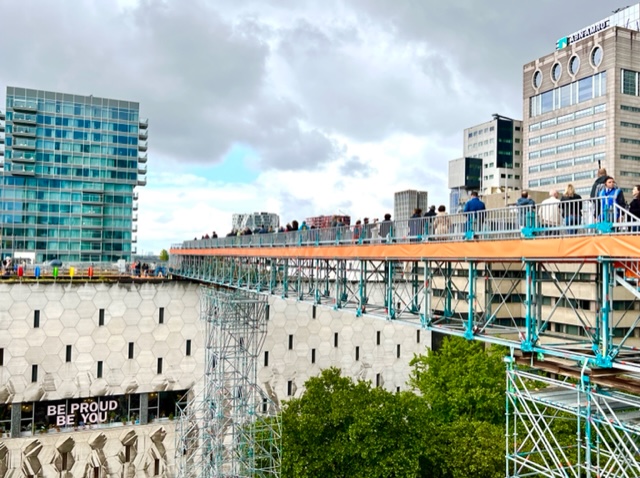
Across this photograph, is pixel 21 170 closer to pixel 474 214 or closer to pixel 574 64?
pixel 474 214

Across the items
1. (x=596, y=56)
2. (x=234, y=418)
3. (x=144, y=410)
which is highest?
(x=596, y=56)

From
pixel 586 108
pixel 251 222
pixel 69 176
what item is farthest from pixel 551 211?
pixel 586 108

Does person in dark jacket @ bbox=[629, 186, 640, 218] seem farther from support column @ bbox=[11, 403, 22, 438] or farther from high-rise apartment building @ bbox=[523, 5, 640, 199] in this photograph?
high-rise apartment building @ bbox=[523, 5, 640, 199]

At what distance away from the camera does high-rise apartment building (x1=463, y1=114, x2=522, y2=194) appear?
349 feet

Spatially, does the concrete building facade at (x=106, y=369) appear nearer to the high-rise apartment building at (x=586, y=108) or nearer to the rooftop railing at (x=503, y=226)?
the rooftop railing at (x=503, y=226)

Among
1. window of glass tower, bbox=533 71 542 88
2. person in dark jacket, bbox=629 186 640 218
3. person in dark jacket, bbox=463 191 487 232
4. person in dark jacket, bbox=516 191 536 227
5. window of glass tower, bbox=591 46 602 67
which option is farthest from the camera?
window of glass tower, bbox=533 71 542 88

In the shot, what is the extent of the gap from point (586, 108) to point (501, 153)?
28.1 meters

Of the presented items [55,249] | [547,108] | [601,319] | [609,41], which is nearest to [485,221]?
[601,319]

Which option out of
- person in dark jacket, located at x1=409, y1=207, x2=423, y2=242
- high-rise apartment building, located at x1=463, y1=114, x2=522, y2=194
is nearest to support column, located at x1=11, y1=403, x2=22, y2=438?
person in dark jacket, located at x1=409, y1=207, x2=423, y2=242

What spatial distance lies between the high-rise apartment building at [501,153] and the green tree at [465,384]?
3279 inches

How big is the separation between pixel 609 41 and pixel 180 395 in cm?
7375

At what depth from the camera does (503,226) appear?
11930 millimetres

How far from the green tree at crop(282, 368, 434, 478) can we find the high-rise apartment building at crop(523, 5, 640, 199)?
6381cm

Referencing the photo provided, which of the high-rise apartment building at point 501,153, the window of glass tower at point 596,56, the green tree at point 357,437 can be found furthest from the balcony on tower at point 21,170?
the window of glass tower at point 596,56
